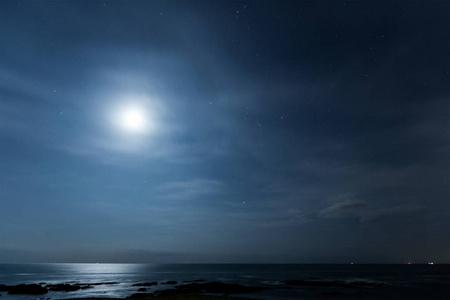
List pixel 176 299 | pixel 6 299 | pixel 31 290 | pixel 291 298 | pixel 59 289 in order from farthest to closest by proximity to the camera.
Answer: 1. pixel 59 289
2. pixel 31 290
3. pixel 291 298
4. pixel 6 299
5. pixel 176 299

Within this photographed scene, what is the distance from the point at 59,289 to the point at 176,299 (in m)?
47.8

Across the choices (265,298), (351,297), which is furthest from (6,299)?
(351,297)

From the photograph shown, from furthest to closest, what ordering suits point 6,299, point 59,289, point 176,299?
point 59,289
point 6,299
point 176,299

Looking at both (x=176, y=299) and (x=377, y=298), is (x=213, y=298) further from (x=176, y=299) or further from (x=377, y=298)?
(x=377, y=298)

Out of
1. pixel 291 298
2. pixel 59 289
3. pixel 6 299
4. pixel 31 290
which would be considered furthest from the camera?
pixel 59 289

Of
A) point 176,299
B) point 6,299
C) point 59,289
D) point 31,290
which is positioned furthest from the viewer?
point 59,289

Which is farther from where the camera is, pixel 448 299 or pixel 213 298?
pixel 448 299

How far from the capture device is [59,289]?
224 ft

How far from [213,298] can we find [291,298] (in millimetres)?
25111

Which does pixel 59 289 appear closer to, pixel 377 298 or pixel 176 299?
pixel 176 299

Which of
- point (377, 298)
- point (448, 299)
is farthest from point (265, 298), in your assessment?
point (448, 299)

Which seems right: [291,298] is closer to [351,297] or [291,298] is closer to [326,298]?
[326,298]

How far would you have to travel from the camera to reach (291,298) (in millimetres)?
56594

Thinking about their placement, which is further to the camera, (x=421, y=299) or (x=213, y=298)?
(x=421, y=299)
